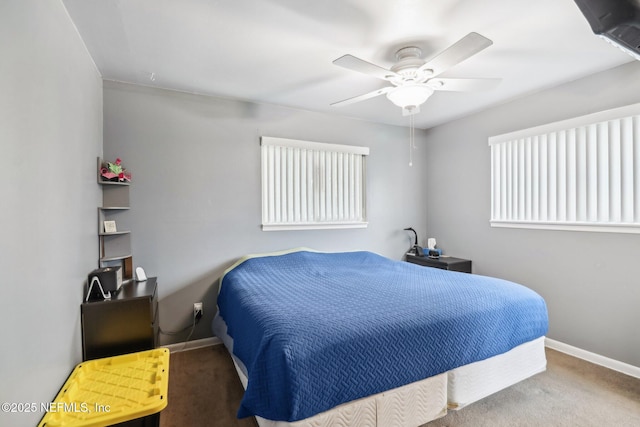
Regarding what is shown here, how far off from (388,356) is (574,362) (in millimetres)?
2209

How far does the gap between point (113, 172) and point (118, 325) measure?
4.04ft

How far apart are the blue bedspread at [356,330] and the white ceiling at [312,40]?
174 centimetres

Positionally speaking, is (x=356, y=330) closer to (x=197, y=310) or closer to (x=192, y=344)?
(x=197, y=310)

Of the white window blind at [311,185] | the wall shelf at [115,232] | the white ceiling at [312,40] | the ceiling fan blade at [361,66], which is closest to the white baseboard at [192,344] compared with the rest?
the wall shelf at [115,232]

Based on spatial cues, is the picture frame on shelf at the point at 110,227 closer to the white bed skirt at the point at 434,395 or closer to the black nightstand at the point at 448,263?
the white bed skirt at the point at 434,395

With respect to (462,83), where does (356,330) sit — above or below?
below

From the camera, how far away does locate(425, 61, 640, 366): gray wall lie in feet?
7.82

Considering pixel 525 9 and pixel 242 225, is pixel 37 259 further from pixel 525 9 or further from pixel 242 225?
pixel 525 9

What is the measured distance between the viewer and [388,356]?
58.9 inches

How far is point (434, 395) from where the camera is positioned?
5.42 feet

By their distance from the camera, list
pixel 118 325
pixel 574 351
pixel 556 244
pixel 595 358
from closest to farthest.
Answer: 1. pixel 118 325
2. pixel 595 358
3. pixel 574 351
4. pixel 556 244

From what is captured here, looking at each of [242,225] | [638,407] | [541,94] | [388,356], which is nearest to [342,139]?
[242,225]

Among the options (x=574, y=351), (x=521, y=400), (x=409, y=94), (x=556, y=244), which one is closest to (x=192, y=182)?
(x=409, y=94)

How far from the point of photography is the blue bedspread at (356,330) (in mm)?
1342
